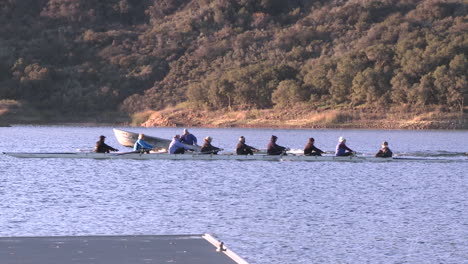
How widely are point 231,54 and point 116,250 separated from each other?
126161 mm

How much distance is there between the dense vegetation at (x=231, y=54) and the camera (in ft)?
369

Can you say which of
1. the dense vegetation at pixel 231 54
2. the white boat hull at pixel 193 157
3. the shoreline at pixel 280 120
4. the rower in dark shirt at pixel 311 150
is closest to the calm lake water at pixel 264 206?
the white boat hull at pixel 193 157

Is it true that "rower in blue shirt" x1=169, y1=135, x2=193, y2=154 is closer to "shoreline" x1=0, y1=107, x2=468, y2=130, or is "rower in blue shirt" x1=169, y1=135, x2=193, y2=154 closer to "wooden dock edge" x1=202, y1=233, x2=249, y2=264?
"wooden dock edge" x1=202, y1=233, x2=249, y2=264

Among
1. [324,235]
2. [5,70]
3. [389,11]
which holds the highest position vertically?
[389,11]

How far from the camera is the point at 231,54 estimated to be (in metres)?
145

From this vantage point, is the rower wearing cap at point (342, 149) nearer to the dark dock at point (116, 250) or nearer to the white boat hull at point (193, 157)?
the white boat hull at point (193, 157)

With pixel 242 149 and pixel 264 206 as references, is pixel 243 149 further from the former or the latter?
pixel 264 206

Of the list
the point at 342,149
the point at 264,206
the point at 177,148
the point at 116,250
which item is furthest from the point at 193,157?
the point at 116,250

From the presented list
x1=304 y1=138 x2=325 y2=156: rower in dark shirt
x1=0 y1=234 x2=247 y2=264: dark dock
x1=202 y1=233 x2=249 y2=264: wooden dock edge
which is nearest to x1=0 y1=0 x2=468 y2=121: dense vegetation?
x1=304 y1=138 x2=325 y2=156: rower in dark shirt

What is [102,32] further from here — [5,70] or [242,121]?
[242,121]

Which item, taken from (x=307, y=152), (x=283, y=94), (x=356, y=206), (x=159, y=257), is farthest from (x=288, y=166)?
(x=283, y=94)

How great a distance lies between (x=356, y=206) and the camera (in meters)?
32.0

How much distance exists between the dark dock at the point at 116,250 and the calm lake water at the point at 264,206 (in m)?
2.25

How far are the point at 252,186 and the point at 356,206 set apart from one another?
7488mm
